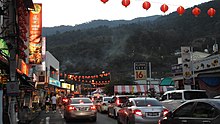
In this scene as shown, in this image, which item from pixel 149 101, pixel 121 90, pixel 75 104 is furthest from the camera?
pixel 121 90

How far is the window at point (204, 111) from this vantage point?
268 inches

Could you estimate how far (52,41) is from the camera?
145375 mm

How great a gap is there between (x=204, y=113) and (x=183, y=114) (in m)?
0.89

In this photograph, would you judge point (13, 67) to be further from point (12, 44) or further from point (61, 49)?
point (61, 49)

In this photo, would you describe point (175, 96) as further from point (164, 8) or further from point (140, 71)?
point (140, 71)

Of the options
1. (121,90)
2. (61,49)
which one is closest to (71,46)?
(61,49)

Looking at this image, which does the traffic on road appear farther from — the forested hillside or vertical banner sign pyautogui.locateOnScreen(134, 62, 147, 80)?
the forested hillside

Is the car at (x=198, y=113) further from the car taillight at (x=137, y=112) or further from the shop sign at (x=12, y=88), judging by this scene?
the shop sign at (x=12, y=88)

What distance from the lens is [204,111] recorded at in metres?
7.11

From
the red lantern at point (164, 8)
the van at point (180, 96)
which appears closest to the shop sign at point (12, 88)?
the van at point (180, 96)

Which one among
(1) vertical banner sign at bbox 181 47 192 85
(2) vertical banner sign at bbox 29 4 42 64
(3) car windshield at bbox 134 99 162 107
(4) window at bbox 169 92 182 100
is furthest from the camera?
(2) vertical banner sign at bbox 29 4 42 64

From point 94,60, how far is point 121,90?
325ft

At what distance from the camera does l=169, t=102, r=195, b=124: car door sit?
300 inches

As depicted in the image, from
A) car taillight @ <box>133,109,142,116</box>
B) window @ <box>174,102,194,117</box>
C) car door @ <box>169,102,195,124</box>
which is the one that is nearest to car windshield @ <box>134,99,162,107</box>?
car taillight @ <box>133,109,142,116</box>
